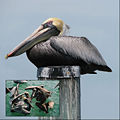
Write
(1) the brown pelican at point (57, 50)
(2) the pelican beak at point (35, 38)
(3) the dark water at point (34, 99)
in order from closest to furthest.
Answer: (3) the dark water at point (34, 99) < (1) the brown pelican at point (57, 50) < (2) the pelican beak at point (35, 38)

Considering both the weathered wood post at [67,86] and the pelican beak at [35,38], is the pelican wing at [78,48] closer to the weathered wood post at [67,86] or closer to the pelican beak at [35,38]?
the pelican beak at [35,38]

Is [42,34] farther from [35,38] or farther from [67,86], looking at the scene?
[67,86]

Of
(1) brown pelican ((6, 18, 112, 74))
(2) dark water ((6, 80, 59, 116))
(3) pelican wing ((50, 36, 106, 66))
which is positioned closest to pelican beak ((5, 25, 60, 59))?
(1) brown pelican ((6, 18, 112, 74))

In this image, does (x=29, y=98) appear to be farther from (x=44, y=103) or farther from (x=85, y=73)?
(x=85, y=73)

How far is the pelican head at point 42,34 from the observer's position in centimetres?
498

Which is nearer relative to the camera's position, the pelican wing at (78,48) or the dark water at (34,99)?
the dark water at (34,99)

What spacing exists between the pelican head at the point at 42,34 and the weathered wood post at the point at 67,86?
775 millimetres

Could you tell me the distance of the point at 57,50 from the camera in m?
4.87

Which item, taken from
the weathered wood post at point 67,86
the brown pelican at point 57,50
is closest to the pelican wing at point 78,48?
the brown pelican at point 57,50

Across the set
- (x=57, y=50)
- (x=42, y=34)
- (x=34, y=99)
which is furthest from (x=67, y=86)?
(x=42, y=34)

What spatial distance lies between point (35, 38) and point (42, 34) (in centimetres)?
17

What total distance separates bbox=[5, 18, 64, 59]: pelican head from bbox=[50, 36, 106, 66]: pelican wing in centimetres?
30

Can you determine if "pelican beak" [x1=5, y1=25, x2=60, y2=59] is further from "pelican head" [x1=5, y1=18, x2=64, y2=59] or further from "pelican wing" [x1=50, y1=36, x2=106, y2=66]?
"pelican wing" [x1=50, y1=36, x2=106, y2=66]

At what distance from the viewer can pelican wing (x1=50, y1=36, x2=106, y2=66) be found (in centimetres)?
493
